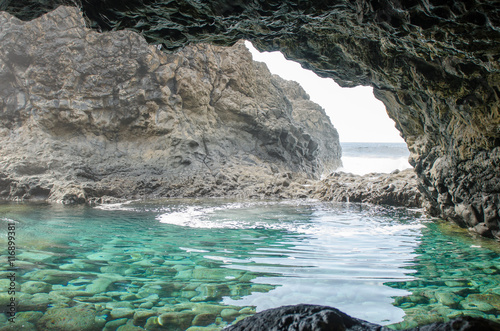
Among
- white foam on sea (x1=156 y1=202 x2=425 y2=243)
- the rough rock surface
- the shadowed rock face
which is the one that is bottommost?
white foam on sea (x1=156 y1=202 x2=425 y2=243)

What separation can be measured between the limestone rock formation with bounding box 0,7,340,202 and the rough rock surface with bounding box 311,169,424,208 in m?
1.90

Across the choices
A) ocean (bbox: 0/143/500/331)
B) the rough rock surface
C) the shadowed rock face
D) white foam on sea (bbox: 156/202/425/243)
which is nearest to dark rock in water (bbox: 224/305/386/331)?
ocean (bbox: 0/143/500/331)

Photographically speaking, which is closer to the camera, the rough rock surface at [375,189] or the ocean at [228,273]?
the ocean at [228,273]

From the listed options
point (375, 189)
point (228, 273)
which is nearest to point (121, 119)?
point (375, 189)

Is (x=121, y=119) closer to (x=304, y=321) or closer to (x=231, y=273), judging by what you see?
(x=231, y=273)

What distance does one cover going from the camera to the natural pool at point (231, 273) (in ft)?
7.20

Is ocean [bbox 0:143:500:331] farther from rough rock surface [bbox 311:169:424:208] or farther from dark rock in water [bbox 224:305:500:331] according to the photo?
rough rock surface [bbox 311:169:424:208]

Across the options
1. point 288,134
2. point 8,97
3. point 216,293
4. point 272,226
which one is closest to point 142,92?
point 8,97

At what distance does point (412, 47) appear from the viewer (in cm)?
363

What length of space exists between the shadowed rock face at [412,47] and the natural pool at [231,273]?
0.99 m

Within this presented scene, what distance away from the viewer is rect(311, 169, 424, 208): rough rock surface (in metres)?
8.86

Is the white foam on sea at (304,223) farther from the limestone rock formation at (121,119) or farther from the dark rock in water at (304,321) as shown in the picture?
the limestone rock formation at (121,119)

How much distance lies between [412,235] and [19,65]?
49.4ft

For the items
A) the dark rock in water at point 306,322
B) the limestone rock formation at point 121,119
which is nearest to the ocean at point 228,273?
the dark rock in water at point 306,322
